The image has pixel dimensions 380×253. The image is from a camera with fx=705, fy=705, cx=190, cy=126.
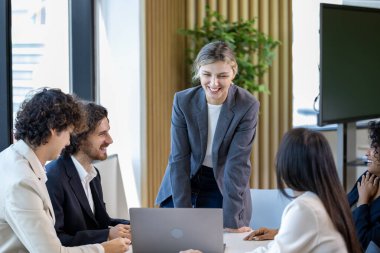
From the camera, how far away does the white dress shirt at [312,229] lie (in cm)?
230

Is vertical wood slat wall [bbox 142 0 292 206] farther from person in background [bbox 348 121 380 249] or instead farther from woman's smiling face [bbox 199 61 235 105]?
person in background [bbox 348 121 380 249]

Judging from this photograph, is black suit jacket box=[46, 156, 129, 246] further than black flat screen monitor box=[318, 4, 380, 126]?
No

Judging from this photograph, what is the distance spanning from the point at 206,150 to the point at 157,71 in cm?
186

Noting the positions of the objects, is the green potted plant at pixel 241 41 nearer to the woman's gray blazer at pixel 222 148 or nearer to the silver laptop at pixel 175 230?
the woman's gray blazer at pixel 222 148

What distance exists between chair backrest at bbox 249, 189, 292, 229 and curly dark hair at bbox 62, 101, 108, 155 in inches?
41.4

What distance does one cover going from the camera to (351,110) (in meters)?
5.07

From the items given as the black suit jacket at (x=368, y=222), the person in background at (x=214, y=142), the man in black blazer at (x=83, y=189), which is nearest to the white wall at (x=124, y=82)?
the person in background at (x=214, y=142)

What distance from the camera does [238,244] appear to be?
2.96 metres

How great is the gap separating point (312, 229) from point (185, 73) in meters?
3.85

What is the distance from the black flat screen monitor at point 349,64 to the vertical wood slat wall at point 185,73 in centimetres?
113

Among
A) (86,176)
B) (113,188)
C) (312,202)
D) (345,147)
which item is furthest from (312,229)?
(345,147)

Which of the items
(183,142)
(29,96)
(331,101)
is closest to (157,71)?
(331,101)

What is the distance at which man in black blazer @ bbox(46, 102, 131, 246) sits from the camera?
297 cm

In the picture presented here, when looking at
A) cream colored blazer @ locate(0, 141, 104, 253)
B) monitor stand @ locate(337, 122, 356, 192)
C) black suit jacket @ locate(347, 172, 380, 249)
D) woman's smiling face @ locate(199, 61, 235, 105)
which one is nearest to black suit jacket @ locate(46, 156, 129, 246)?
cream colored blazer @ locate(0, 141, 104, 253)
